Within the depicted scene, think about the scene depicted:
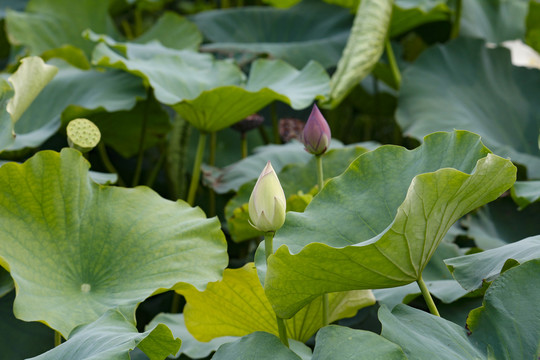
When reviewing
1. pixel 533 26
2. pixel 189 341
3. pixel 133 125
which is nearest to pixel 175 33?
pixel 133 125

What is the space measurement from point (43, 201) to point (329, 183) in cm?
42

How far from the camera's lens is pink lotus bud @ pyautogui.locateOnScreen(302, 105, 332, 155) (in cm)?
86

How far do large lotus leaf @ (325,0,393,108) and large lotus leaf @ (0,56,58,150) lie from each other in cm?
63

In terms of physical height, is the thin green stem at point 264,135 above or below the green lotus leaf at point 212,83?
below

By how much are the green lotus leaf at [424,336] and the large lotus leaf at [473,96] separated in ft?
2.84

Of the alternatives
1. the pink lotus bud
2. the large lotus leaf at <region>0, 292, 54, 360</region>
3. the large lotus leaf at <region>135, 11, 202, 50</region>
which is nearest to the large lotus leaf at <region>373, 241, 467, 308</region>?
the pink lotus bud

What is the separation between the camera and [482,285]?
2.52ft

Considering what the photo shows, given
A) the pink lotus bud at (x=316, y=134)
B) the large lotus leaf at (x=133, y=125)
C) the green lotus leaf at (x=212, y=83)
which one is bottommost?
the large lotus leaf at (x=133, y=125)

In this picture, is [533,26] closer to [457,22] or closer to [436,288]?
[457,22]

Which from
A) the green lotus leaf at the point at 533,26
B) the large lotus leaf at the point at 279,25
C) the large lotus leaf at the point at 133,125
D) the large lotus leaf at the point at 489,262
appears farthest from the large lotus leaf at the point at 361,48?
the large lotus leaf at the point at 489,262

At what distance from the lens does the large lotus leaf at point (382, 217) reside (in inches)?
26.4

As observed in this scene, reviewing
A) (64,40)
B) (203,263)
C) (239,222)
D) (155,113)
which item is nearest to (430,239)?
(203,263)

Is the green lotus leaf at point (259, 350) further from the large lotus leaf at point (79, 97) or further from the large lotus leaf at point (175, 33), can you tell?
the large lotus leaf at point (175, 33)

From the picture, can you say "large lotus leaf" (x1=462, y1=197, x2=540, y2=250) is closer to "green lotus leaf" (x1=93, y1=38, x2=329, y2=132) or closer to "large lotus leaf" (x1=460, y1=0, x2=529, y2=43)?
"green lotus leaf" (x1=93, y1=38, x2=329, y2=132)
